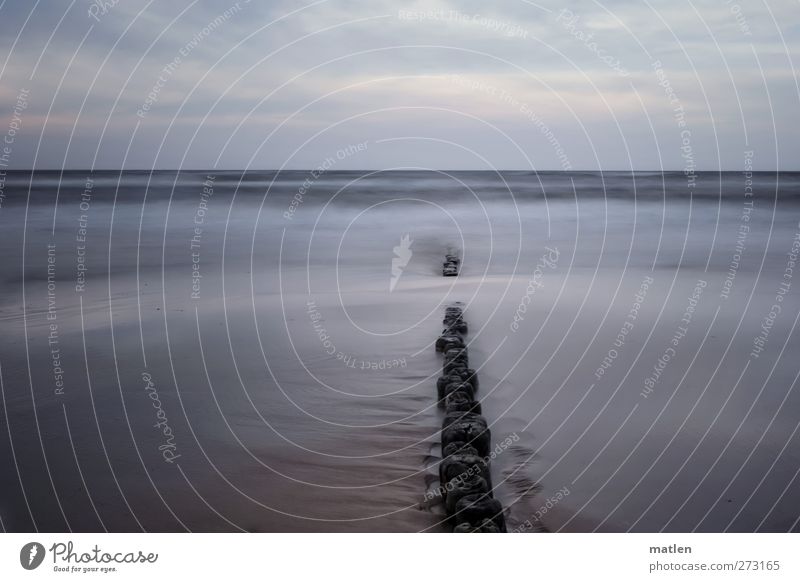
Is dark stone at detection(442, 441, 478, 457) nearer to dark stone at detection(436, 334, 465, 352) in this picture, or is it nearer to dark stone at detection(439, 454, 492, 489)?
dark stone at detection(439, 454, 492, 489)

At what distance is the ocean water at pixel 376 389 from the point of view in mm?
3967

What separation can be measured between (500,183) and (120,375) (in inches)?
1318

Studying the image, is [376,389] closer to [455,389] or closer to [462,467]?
[455,389]

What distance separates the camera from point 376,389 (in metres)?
5.49

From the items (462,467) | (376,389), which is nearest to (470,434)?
(462,467)

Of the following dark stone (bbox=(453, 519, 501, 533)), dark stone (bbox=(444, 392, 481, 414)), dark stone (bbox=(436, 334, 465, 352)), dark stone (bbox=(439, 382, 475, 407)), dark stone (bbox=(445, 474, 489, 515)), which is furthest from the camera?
dark stone (bbox=(436, 334, 465, 352))

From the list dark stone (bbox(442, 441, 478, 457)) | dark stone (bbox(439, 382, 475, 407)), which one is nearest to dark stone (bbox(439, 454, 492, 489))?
dark stone (bbox(442, 441, 478, 457))

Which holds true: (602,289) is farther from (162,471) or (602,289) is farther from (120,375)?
(162,471)

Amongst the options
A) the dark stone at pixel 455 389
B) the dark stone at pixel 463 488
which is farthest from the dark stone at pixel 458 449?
the dark stone at pixel 455 389

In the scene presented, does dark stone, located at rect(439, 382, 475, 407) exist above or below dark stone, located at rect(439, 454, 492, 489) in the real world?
above

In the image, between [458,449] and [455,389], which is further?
[455,389]

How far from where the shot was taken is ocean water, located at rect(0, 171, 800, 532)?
397 cm

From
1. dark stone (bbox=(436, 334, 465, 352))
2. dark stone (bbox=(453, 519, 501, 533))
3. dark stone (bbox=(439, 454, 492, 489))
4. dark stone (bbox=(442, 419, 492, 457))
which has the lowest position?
dark stone (bbox=(453, 519, 501, 533))

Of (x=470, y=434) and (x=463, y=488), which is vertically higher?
(x=470, y=434)
